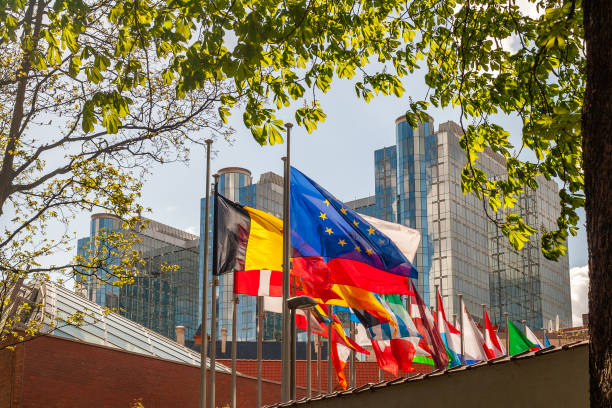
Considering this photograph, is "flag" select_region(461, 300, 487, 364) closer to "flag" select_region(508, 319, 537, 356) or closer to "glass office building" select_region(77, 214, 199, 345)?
"flag" select_region(508, 319, 537, 356)

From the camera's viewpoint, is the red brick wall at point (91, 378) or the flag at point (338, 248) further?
the red brick wall at point (91, 378)

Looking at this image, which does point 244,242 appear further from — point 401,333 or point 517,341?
point 517,341

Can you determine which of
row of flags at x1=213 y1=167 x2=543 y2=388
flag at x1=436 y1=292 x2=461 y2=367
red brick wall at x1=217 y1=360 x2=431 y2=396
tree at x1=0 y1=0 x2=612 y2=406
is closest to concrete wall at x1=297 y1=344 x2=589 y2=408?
tree at x1=0 y1=0 x2=612 y2=406

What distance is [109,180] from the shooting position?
17.3 metres

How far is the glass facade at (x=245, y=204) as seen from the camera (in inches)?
4614

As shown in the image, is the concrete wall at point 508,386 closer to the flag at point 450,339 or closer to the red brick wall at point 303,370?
the flag at point 450,339

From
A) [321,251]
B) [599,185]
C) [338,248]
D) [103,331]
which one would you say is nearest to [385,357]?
[321,251]

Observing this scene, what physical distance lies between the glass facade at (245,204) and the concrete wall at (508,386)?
103871 mm

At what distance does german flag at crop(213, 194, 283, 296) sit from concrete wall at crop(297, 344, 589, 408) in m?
9.38

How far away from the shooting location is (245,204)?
127m

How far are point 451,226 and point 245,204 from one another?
3627cm

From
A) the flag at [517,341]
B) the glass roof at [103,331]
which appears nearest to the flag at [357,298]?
the flag at [517,341]

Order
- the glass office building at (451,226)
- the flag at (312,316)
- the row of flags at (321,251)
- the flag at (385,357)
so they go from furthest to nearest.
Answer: the glass office building at (451,226), the flag at (385,357), the flag at (312,316), the row of flags at (321,251)

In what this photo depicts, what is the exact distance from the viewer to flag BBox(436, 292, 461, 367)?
1217 inches
